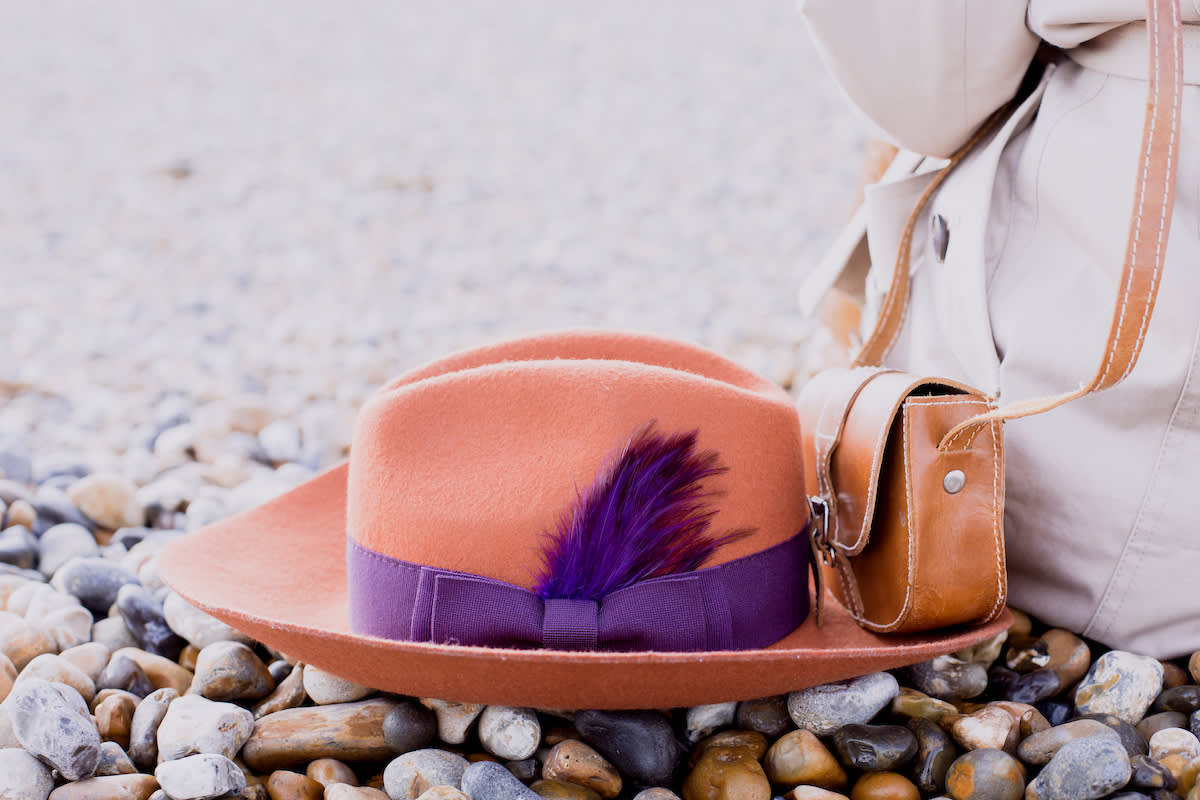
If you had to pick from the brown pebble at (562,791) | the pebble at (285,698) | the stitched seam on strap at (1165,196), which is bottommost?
the pebble at (285,698)

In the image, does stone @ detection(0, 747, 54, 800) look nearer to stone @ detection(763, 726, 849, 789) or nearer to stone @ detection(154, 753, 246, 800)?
stone @ detection(154, 753, 246, 800)

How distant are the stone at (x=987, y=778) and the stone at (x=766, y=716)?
0.21 m

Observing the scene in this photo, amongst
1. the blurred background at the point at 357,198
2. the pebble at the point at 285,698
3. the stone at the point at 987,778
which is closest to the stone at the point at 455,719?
the pebble at the point at 285,698

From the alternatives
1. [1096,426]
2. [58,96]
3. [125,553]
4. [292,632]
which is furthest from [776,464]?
[58,96]

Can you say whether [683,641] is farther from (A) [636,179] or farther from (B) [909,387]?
(A) [636,179]

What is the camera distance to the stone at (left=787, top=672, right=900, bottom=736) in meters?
1.33

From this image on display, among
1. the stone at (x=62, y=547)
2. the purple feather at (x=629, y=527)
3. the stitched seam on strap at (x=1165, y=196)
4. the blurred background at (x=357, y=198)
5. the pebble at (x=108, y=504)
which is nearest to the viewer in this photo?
the stitched seam on strap at (x=1165, y=196)

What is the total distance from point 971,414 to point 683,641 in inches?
18.1

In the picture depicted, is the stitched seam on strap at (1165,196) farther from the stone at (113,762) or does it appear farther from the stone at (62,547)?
the stone at (62,547)

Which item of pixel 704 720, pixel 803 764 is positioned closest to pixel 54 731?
pixel 704 720

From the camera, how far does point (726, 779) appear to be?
1.26 meters

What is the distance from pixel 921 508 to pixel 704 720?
40 cm

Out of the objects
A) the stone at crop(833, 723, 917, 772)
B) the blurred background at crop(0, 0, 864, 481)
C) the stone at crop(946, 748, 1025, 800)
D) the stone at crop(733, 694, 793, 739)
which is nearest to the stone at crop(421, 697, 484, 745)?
the stone at crop(733, 694, 793, 739)

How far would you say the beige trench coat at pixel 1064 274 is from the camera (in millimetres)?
1369
